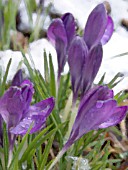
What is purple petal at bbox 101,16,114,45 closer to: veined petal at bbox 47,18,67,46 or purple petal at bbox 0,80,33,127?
veined petal at bbox 47,18,67,46

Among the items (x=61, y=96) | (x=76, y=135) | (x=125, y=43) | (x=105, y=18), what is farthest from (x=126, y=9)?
(x=76, y=135)

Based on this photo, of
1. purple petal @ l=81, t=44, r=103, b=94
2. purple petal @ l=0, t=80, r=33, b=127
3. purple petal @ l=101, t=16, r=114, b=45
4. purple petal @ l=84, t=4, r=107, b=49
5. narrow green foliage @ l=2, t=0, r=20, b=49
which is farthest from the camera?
narrow green foliage @ l=2, t=0, r=20, b=49

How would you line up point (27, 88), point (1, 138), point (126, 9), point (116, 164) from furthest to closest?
point (126, 9), point (116, 164), point (1, 138), point (27, 88)

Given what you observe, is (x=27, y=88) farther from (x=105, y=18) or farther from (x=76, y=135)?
(x=105, y=18)

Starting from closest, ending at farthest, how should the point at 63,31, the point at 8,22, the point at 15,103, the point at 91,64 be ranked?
the point at 15,103 < the point at 91,64 < the point at 63,31 < the point at 8,22

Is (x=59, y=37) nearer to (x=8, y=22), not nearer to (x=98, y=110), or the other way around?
(x=98, y=110)

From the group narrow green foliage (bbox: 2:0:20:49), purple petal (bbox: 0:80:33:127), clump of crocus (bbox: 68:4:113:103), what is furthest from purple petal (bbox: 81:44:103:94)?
narrow green foliage (bbox: 2:0:20:49)

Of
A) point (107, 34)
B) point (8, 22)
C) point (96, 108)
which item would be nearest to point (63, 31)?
point (107, 34)
